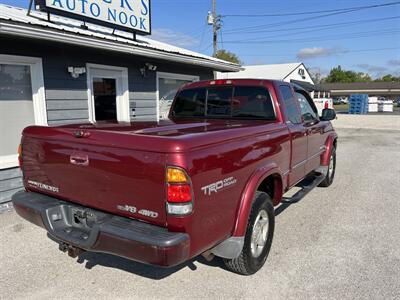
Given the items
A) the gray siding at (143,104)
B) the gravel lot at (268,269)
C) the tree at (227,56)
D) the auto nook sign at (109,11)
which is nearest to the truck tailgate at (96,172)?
the gravel lot at (268,269)

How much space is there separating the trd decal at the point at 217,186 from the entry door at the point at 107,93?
482 cm

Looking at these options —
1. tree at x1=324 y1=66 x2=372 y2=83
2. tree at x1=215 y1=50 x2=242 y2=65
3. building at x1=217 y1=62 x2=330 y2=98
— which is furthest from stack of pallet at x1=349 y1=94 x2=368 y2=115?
tree at x1=324 y1=66 x2=372 y2=83

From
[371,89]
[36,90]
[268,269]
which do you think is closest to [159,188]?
[268,269]

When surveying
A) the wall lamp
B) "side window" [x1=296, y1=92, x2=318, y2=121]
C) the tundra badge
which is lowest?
the tundra badge

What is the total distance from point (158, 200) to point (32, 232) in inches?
115

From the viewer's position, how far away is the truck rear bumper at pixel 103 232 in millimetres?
2240

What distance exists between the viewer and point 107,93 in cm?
762

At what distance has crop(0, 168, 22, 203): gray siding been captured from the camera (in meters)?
5.38

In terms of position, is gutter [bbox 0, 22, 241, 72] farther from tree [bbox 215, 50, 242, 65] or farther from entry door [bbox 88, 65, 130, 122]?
tree [bbox 215, 50, 242, 65]

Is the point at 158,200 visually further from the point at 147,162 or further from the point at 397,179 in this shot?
the point at 397,179

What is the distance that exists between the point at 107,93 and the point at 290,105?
4734 millimetres

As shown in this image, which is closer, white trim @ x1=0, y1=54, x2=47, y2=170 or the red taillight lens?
the red taillight lens

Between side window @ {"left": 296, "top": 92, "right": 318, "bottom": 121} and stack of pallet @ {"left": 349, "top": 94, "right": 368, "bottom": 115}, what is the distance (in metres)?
33.5

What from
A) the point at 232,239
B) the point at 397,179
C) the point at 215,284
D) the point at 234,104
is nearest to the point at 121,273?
the point at 215,284
